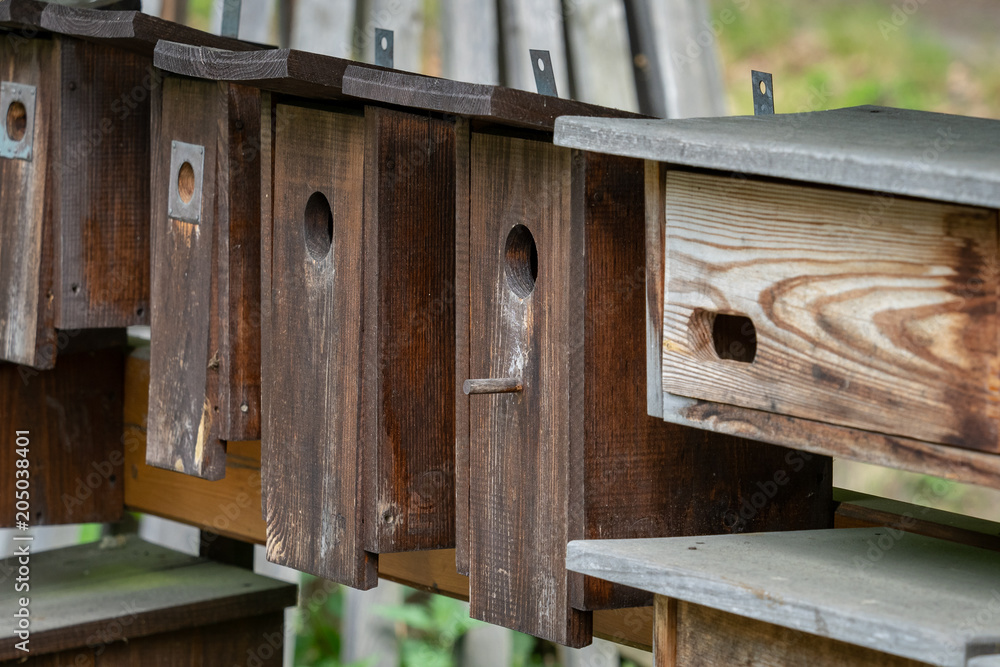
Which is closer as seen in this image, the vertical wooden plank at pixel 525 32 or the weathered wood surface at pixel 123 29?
the weathered wood surface at pixel 123 29

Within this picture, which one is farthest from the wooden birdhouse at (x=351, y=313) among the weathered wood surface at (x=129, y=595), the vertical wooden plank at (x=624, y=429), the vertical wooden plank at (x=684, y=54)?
the vertical wooden plank at (x=684, y=54)

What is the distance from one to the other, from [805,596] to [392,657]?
11.8 ft

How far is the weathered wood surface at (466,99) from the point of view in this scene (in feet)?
5.39

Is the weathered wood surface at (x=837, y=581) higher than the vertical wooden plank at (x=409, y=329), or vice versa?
the vertical wooden plank at (x=409, y=329)

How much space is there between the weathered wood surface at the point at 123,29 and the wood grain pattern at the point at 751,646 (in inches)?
51.6

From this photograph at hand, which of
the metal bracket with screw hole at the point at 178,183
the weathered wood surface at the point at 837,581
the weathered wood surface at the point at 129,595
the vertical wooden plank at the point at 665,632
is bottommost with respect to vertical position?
the weathered wood surface at the point at 129,595

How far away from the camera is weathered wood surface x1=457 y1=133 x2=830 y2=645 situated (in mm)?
1724

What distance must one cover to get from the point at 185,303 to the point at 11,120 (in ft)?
2.06

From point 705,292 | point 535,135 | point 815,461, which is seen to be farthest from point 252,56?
point 815,461

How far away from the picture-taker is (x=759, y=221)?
157 centimetres

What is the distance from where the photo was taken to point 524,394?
1793 millimetres

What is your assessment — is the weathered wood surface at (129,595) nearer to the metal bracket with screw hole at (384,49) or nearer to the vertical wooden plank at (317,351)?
the vertical wooden plank at (317,351)

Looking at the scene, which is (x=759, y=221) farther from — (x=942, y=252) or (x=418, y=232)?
(x=418, y=232)

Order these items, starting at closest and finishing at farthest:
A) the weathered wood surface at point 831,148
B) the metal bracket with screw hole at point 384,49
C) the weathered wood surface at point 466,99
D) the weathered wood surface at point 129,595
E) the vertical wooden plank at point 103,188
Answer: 1. the weathered wood surface at point 831,148
2. the weathered wood surface at point 466,99
3. the metal bracket with screw hole at point 384,49
4. the vertical wooden plank at point 103,188
5. the weathered wood surface at point 129,595
